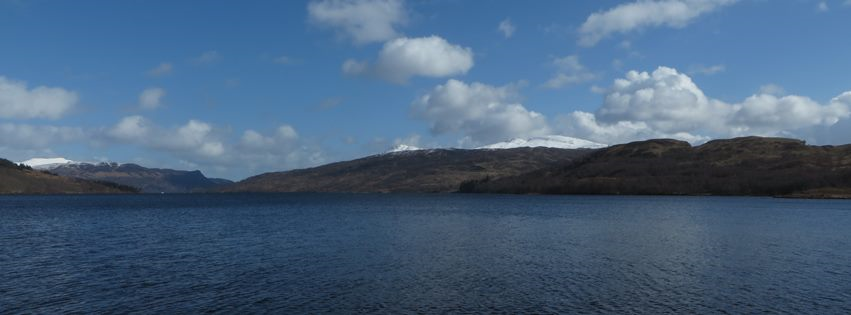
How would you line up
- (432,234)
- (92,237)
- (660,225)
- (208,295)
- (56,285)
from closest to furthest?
(208,295) → (56,285) → (92,237) → (432,234) → (660,225)

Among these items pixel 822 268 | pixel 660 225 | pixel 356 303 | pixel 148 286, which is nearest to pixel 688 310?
pixel 356 303

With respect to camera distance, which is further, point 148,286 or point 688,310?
point 148,286

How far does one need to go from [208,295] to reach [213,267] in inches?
592

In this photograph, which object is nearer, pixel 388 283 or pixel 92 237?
pixel 388 283

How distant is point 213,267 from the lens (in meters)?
61.6

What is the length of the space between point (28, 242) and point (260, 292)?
184 ft

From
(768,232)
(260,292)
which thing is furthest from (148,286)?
(768,232)

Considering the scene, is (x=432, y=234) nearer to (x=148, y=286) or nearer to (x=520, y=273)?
(x=520, y=273)

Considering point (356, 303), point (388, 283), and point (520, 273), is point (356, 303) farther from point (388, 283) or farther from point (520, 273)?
point (520, 273)

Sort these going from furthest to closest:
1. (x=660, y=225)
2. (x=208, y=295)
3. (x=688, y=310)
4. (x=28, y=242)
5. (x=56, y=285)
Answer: (x=660, y=225) → (x=28, y=242) → (x=56, y=285) → (x=208, y=295) → (x=688, y=310)

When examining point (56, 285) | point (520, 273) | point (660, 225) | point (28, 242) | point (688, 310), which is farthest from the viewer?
point (660, 225)

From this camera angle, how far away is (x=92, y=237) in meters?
92.9

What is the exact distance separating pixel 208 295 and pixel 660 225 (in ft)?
305

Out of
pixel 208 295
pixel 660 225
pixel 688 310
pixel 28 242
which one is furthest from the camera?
pixel 660 225
